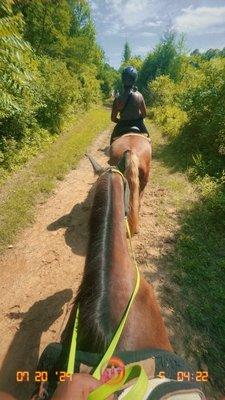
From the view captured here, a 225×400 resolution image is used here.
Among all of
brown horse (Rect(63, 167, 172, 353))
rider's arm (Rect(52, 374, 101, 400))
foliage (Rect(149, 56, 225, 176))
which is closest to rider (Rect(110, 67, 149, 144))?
foliage (Rect(149, 56, 225, 176))

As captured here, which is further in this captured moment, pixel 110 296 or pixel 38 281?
pixel 38 281

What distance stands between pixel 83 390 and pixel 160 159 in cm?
934

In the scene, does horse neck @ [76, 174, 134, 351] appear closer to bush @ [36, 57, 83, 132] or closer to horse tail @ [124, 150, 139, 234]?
horse tail @ [124, 150, 139, 234]

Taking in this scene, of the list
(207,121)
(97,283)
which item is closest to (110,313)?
(97,283)

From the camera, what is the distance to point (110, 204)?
243 cm

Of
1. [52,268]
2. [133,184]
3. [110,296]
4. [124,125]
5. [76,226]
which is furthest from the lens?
[124,125]

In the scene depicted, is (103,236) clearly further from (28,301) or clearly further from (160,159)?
(160,159)

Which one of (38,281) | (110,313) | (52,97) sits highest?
(52,97)

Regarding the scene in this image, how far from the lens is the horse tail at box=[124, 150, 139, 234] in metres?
3.94

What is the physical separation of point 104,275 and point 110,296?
15 centimetres

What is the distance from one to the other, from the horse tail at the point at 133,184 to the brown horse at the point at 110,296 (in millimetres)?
1467

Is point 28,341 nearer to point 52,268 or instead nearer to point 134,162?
point 52,268

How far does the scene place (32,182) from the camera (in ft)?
25.1

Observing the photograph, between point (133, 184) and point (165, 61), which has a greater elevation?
point (165, 61)
